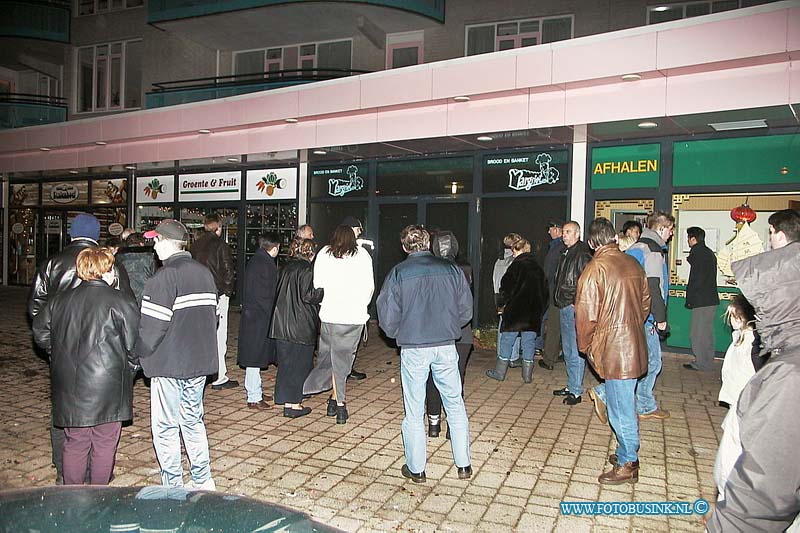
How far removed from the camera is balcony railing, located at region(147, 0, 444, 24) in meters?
14.3

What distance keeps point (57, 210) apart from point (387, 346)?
13935 millimetres

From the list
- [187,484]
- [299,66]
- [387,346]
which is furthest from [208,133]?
[187,484]

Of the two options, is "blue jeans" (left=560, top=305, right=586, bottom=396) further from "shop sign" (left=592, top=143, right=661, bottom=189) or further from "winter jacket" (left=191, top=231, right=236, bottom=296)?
"shop sign" (left=592, top=143, right=661, bottom=189)

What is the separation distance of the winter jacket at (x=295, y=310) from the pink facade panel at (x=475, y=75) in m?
5.00

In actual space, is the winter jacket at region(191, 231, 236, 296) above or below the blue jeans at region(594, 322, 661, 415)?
above

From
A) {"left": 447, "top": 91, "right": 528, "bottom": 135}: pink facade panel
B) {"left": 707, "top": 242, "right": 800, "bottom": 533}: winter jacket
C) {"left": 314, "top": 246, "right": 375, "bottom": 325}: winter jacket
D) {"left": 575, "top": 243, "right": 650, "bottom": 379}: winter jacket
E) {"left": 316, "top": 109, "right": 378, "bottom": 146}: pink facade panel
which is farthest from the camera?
{"left": 316, "top": 109, "right": 378, "bottom": 146}: pink facade panel

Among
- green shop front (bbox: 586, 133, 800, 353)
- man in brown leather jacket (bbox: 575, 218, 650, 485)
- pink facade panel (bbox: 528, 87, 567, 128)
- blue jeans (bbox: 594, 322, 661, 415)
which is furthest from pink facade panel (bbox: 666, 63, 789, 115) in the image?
man in brown leather jacket (bbox: 575, 218, 650, 485)

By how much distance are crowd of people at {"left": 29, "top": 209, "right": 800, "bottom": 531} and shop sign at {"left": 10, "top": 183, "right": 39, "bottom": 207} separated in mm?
16007

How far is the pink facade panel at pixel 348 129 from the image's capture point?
11852 millimetres

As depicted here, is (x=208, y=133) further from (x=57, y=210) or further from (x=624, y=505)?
(x=624, y=505)

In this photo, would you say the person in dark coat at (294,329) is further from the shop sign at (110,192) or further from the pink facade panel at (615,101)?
the shop sign at (110,192)

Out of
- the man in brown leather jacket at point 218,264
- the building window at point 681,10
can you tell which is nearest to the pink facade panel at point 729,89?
the building window at point 681,10

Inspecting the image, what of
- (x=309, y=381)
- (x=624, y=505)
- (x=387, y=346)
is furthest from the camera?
(x=387, y=346)

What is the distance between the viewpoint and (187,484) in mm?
4918
